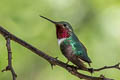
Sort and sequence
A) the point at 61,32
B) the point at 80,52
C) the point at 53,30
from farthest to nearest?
the point at 53,30 < the point at 61,32 < the point at 80,52

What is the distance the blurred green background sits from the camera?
19.3 feet

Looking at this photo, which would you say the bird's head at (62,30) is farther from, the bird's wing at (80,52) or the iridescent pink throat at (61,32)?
the bird's wing at (80,52)

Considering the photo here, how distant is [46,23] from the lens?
6.70 metres

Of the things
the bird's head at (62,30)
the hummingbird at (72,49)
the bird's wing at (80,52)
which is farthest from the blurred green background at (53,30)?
the bird's wing at (80,52)

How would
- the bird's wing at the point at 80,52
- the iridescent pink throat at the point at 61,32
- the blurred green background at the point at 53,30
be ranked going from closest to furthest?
the bird's wing at the point at 80,52 < the iridescent pink throat at the point at 61,32 < the blurred green background at the point at 53,30

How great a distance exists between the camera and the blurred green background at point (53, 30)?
5895 millimetres

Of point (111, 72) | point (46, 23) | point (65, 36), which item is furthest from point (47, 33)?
point (65, 36)

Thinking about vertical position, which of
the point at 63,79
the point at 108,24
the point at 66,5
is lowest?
the point at 63,79

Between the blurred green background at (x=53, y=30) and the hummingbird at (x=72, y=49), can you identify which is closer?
the hummingbird at (x=72, y=49)

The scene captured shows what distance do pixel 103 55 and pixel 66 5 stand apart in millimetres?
1069

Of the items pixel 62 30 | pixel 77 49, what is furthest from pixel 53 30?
pixel 77 49

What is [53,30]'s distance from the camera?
6672mm

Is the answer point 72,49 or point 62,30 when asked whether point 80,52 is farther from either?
point 62,30

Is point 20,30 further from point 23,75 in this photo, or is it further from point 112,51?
point 112,51
